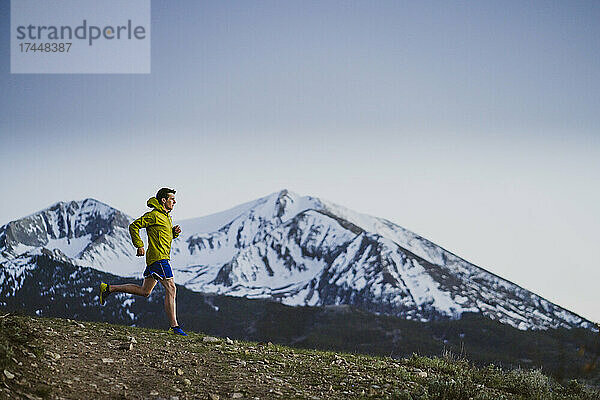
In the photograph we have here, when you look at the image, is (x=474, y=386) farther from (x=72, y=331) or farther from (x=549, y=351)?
(x=549, y=351)

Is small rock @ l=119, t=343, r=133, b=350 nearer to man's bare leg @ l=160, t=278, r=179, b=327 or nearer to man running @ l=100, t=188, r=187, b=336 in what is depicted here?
man running @ l=100, t=188, r=187, b=336

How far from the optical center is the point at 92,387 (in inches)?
366

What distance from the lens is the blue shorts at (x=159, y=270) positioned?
44.4 ft

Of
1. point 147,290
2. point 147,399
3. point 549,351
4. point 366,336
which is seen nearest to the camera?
point 147,399

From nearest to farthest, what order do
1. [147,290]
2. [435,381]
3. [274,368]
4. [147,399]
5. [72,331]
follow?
1. [147,399]
2. [435,381]
3. [274,368]
4. [72,331]
5. [147,290]

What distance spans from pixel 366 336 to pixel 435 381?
7271 inches

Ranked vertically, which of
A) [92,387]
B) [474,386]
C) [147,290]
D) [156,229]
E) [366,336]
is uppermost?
[156,229]

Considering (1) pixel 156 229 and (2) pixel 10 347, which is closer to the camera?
(2) pixel 10 347

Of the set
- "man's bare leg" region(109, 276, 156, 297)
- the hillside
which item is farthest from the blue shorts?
the hillside

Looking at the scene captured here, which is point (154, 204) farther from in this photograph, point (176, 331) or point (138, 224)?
point (176, 331)

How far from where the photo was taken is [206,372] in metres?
10.9

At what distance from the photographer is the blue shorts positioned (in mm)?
13540

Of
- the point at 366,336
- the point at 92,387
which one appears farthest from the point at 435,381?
the point at 366,336

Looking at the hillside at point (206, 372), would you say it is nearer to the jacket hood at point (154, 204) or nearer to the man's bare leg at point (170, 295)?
the man's bare leg at point (170, 295)
